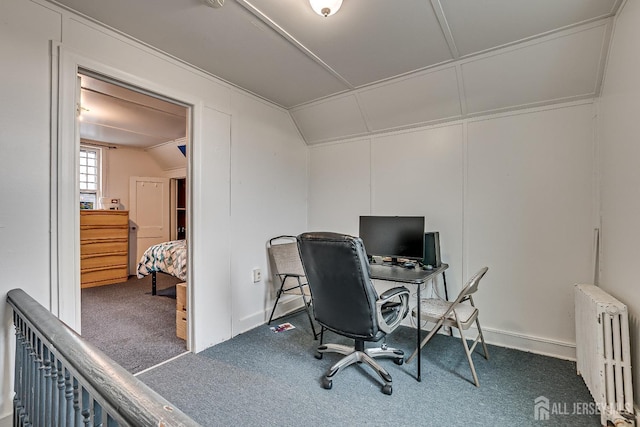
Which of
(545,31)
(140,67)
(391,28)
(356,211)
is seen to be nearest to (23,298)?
(140,67)

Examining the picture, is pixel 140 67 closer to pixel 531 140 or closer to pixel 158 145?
pixel 531 140

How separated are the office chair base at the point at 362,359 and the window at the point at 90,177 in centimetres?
539

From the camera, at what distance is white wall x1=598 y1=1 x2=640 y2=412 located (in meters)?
1.63

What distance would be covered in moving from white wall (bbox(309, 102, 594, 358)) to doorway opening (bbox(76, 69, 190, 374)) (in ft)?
7.74

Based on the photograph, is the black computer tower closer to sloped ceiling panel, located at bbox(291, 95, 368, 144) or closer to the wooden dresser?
sloped ceiling panel, located at bbox(291, 95, 368, 144)

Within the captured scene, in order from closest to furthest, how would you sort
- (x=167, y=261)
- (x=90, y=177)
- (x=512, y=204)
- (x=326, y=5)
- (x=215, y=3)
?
1. (x=326, y=5)
2. (x=215, y=3)
3. (x=512, y=204)
4. (x=167, y=261)
5. (x=90, y=177)

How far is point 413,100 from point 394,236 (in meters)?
1.36

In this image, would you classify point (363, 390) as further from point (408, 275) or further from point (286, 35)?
point (286, 35)

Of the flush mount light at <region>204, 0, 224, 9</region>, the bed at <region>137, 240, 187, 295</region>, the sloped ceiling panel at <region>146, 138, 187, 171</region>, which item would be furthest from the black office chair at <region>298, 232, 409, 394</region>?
the sloped ceiling panel at <region>146, 138, 187, 171</region>

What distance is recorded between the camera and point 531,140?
257 centimetres

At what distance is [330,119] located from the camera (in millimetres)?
3453

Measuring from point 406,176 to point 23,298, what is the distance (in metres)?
3.11

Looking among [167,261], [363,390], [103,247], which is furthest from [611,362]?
[103,247]

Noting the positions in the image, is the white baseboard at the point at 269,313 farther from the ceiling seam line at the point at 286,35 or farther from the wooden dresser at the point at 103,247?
the wooden dresser at the point at 103,247
